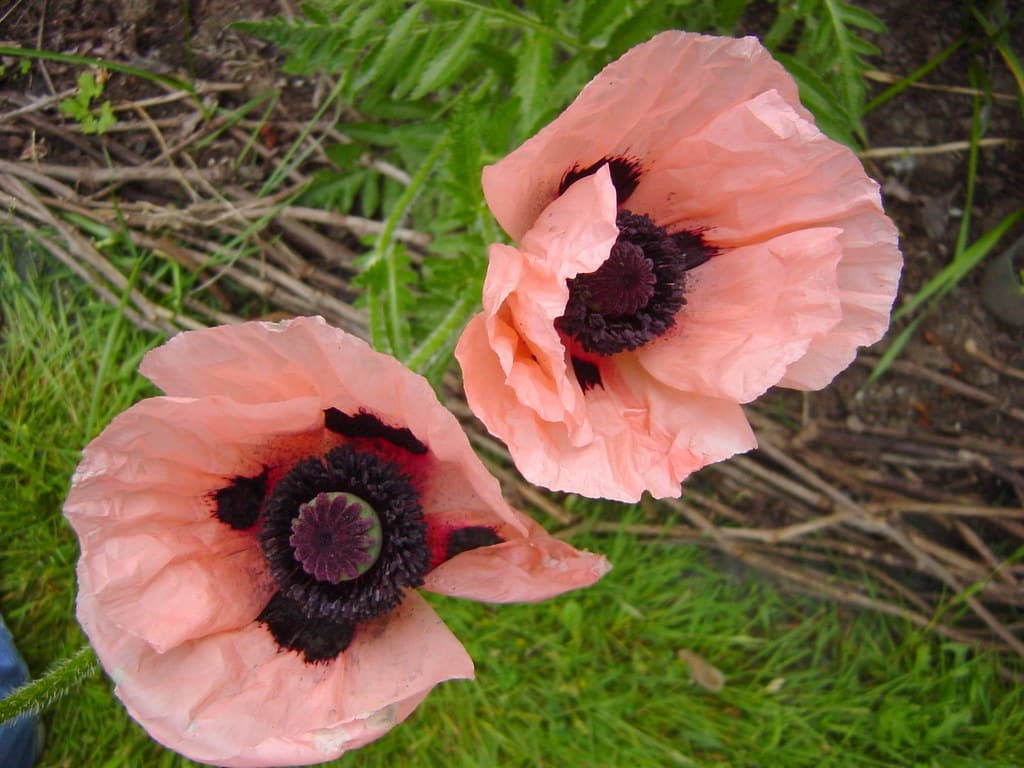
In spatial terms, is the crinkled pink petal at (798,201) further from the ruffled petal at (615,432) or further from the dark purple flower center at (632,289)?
the ruffled petal at (615,432)

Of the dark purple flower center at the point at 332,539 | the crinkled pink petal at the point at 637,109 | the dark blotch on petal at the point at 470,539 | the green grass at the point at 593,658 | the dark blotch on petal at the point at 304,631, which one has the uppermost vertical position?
the crinkled pink petal at the point at 637,109

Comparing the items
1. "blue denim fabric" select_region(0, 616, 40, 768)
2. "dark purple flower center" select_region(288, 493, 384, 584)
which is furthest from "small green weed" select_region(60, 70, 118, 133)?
"dark purple flower center" select_region(288, 493, 384, 584)

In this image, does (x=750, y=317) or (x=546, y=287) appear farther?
(x=750, y=317)

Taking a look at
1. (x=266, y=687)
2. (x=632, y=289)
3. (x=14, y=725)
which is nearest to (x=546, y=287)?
(x=632, y=289)

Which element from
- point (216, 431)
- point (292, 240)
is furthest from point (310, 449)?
point (292, 240)

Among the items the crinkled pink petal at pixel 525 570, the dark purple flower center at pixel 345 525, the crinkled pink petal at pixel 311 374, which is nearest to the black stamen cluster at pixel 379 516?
the dark purple flower center at pixel 345 525

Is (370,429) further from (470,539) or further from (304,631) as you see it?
(304,631)

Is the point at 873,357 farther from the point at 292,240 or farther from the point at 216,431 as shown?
the point at 216,431
